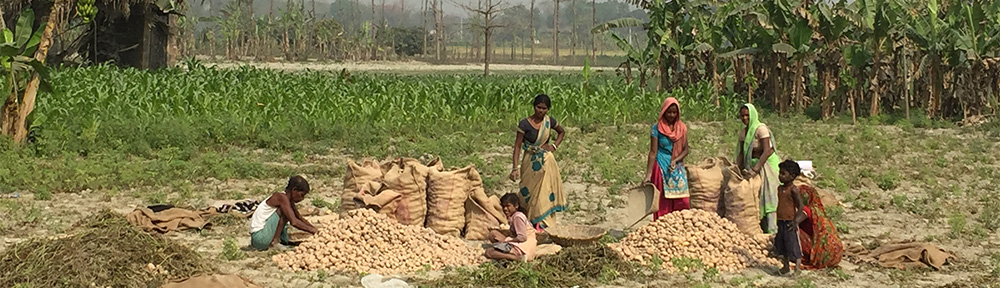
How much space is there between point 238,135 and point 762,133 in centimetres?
789

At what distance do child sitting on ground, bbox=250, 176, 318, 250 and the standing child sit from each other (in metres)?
3.59

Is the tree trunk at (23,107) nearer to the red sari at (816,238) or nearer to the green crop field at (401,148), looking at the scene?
the green crop field at (401,148)

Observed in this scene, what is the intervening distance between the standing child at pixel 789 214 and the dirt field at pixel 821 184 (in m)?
0.21

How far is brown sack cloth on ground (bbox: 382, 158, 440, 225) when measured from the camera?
8.68m

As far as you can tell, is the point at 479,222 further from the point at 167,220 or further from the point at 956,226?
the point at 956,226

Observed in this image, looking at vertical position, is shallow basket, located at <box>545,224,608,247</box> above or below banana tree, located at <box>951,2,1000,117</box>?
below

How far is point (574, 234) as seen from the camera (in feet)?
28.6

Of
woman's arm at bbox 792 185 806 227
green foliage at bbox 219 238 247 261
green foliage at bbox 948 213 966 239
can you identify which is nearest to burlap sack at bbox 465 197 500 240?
green foliage at bbox 219 238 247 261

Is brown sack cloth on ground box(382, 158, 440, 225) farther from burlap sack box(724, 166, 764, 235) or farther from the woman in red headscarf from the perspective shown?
burlap sack box(724, 166, 764, 235)

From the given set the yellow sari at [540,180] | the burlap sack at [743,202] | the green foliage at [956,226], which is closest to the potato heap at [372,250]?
the yellow sari at [540,180]

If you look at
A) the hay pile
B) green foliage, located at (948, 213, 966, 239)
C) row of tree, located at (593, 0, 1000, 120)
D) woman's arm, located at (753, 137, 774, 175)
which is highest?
row of tree, located at (593, 0, 1000, 120)

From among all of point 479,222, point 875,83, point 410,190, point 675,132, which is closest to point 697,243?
point 675,132

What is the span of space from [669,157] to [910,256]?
205 centimetres

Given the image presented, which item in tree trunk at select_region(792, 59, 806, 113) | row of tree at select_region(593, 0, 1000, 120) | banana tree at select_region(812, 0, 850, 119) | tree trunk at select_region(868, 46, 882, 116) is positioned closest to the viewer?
row of tree at select_region(593, 0, 1000, 120)
